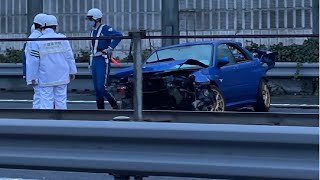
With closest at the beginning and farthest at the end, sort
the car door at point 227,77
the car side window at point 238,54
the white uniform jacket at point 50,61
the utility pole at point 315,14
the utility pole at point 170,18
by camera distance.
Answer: the white uniform jacket at point 50,61 → the car door at point 227,77 → the car side window at point 238,54 → the utility pole at point 170,18 → the utility pole at point 315,14

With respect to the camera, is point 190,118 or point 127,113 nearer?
point 190,118

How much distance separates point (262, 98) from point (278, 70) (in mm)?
2695

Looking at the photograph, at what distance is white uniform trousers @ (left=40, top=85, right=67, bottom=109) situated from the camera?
11195mm

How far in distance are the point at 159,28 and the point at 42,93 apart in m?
13.0

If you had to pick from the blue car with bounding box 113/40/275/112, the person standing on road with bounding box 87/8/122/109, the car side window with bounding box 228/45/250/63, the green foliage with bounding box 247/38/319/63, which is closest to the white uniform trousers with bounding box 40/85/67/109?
the blue car with bounding box 113/40/275/112

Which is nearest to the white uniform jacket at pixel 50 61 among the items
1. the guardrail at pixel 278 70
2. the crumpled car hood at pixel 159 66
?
the crumpled car hood at pixel 159 66

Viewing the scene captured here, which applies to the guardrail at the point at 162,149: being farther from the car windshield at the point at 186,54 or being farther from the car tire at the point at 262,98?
the car tire at the point at 262,98

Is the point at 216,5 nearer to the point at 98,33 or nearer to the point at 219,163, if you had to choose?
Answer: the point at 98,33

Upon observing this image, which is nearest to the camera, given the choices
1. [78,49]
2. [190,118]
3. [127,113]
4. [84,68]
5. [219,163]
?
[219,163]

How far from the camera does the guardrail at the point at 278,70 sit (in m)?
14.5

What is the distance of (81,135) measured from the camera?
488 cm

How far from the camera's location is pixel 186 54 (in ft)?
40.9

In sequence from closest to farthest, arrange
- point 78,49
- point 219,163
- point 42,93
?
1. point 219,163
2. point 42,93
3. point 78,49

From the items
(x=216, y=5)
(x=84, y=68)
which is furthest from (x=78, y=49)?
(x=216, y=5)
